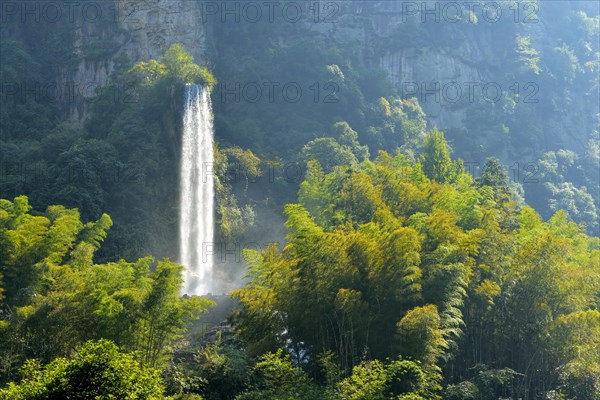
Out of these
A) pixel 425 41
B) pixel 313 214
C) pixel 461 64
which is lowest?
pixel 313 214

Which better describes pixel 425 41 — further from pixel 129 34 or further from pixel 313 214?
pixel 313 214

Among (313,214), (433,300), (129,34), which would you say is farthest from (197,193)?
(433,300)

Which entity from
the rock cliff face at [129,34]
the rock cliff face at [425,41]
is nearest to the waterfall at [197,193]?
the rock cliff face at [129,34]

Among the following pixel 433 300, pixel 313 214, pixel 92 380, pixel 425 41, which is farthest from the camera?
pixel 425 41

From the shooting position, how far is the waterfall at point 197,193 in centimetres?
4450

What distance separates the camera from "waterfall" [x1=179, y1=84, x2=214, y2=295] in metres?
44.5

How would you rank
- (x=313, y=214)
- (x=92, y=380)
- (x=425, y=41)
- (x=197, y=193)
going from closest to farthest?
(x=92, y=380) → (x=313, y=214) → (x=197, y=193) → (x=425, y=41)

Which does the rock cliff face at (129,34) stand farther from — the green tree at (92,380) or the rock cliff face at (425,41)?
the green tree at (92,380)

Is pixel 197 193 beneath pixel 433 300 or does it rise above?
above

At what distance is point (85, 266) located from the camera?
94.3 feet

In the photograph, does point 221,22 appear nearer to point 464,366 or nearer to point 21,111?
point 21,111

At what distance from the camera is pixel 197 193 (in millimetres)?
47750

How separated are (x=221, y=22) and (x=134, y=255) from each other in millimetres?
28709

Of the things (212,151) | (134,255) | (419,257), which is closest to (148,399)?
(419,257)
